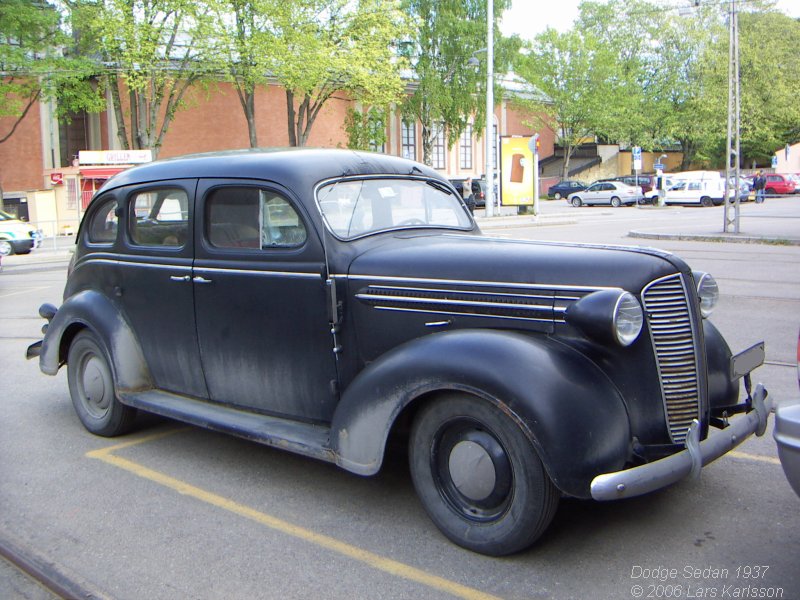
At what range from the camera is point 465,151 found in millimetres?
55125

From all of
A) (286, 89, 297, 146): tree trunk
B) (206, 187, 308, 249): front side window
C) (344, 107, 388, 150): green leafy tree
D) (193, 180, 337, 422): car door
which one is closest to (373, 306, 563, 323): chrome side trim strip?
(193, 180, 337, 422): car door

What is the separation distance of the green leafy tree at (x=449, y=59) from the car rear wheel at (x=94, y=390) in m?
42.7

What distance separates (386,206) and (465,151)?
2023 inches

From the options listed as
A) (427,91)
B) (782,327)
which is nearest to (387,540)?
(782,327)

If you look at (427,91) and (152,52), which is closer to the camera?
(152,52)

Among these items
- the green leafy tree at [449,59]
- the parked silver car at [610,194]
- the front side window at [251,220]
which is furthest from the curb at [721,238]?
the green leafy tree at [449,59]

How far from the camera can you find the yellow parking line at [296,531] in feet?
11.4

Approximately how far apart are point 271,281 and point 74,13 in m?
27.3

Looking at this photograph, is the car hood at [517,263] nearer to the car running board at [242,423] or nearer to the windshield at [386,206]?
the windshield at [386,206]

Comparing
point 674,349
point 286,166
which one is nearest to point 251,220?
point 286,166

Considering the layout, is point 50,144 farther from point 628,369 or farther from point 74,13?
point 628,369

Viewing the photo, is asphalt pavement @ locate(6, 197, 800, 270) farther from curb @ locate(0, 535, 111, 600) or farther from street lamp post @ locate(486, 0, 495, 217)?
curb @ locate(0, 535, 111, 600)

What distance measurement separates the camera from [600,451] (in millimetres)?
3439

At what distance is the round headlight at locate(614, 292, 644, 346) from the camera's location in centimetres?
351
